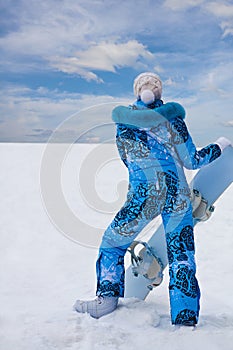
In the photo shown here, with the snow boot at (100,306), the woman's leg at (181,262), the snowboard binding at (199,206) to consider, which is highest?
the snowboard binding at (199,206)

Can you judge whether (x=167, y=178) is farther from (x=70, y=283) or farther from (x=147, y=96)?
(x=70, y=283)

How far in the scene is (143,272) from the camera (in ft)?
9.17

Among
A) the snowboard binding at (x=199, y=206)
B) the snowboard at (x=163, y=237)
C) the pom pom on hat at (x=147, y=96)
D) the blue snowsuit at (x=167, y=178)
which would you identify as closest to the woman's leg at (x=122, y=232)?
the blue snowsuit at (x=167, y=178)

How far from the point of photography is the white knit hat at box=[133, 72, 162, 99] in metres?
2.57

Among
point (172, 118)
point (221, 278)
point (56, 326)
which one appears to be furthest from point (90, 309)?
point (221, 278)

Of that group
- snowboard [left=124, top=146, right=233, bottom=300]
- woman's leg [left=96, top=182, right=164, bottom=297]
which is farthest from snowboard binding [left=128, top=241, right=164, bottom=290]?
woman's leg [left=96, top=182, right=164, bottom=297]

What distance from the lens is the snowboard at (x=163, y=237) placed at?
278 cm

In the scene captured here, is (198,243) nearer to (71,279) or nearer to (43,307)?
(71,279)

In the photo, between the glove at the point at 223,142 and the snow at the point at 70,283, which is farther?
the glove at the point at 223,142

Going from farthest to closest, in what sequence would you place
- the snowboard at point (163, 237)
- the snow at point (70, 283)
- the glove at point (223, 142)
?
1. the snowboard at point (163, 237)
2. the glove at point (223, 142)
3. the snow at point (70, 283)

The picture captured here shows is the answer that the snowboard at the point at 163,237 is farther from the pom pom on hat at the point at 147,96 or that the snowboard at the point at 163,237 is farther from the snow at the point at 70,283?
the pom pom on hat at the point at 147,96

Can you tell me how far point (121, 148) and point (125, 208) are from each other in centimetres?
32

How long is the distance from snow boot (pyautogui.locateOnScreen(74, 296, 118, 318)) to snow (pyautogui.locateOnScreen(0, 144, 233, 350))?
0.13 ft

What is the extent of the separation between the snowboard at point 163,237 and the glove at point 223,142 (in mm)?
54
